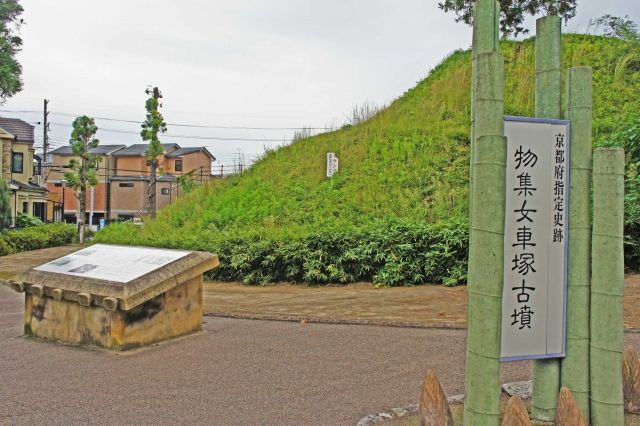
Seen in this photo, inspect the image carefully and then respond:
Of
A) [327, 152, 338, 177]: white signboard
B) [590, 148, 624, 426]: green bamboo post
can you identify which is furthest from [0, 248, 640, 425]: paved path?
[327, 152, 338, 177]: white signboard

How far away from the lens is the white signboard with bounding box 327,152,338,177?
17.1 metres

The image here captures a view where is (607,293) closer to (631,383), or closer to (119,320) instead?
(631,383)

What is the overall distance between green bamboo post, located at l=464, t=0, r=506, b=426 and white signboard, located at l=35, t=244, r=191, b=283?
154 inches

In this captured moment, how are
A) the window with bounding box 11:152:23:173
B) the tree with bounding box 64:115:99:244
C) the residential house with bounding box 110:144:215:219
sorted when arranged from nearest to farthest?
the tree with bounding box 64:115:99:244 → the window with bounding box 11:152:23:173 → the residential house with bounding box 110:144:215:219

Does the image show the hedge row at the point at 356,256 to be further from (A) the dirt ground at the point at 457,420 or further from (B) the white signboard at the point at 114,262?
(A) the dirt ground at the point at 457,420

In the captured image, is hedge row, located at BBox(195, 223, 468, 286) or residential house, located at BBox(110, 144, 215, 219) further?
residential house, located at BBox(110, 144, 215, 219)

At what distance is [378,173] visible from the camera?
16531mm

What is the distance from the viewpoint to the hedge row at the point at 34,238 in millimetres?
19375

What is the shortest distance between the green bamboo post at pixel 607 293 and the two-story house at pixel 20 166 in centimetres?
3170

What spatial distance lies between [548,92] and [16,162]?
116ft

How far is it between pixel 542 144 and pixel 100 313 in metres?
4.57

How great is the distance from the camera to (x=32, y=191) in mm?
33375

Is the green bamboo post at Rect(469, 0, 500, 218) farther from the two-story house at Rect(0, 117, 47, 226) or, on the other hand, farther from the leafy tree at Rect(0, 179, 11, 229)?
the two-story house at Rect(0, 117, 47, 226)

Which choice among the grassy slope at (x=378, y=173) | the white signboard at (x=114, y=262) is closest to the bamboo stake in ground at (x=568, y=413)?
the white signboard at (x=114, y=262)
